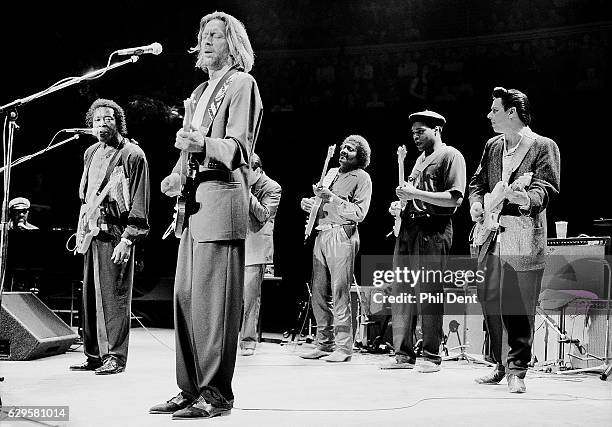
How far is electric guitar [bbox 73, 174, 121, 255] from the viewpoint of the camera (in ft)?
15.7

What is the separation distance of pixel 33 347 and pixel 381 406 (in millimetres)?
3134

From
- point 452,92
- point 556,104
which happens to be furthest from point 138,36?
point 556,104

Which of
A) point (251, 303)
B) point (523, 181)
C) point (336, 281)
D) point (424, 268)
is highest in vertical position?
point (523, 181)

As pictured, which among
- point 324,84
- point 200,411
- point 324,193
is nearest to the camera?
point 200,411

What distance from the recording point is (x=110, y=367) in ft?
15.4

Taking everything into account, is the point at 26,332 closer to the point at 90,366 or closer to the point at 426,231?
the point at 90,366

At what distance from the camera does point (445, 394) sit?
4.09 meters

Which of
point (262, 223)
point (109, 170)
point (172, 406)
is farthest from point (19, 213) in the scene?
point (172, 406)

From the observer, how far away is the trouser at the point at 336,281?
19.9 ft

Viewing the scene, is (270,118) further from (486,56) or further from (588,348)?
(588,348)

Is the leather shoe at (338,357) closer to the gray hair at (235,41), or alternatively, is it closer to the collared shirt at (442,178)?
the collared shirt at (442,178)

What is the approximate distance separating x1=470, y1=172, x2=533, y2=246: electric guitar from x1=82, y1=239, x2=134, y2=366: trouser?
2.33m

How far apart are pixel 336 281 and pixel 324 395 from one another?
2.17 metres

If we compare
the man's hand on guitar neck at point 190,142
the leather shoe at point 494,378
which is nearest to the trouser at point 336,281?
the leather shoe at point 494,378
